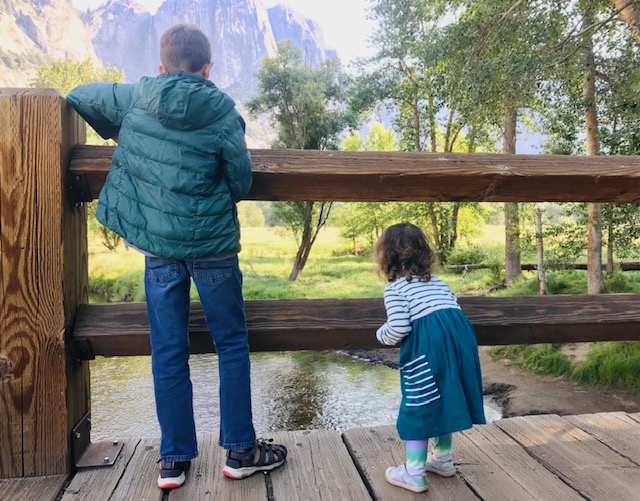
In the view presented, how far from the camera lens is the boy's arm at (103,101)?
171 cm

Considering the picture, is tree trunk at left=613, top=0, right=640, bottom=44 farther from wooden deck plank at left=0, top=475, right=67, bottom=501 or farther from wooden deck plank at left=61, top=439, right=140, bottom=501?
wooden deck plank at left=0, top=475, right=67, bottom=501

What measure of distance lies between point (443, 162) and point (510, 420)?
3.64 ft

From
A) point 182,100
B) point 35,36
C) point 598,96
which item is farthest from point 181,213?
point 35,36

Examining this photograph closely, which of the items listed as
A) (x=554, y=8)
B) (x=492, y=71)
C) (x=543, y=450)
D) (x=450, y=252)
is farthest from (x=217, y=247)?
(x=450, y=252)

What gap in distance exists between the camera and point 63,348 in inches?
67.5

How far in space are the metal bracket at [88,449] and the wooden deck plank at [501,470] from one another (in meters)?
1.13

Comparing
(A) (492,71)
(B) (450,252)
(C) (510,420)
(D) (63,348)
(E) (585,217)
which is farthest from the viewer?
(B) (450,252)

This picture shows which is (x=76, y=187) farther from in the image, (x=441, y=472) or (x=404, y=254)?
(x=441, y=472)

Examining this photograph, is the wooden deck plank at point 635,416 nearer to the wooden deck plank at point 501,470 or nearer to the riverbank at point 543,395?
the wooden deck plank at point 501,470

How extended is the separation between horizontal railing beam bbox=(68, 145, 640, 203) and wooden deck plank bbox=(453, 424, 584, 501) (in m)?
0.86

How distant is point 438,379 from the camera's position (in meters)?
1.67

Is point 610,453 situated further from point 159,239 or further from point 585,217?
point 585,217

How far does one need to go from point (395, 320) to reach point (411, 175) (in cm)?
46

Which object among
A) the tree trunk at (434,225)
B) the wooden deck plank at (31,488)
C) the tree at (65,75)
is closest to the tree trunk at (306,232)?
the tree trunk at (434,225)
